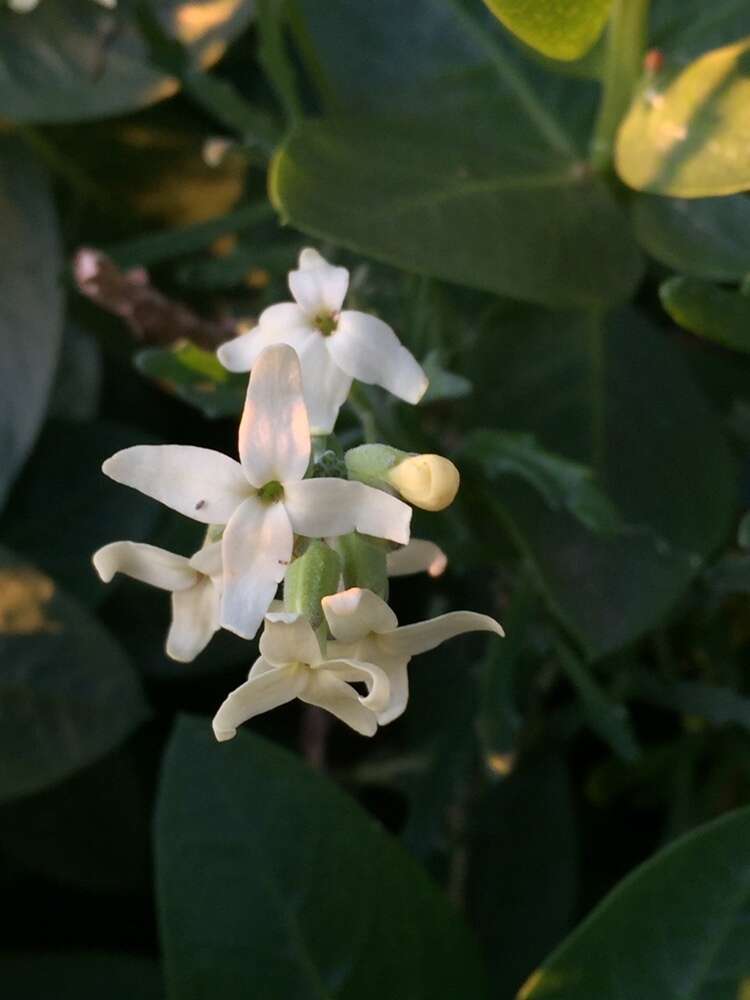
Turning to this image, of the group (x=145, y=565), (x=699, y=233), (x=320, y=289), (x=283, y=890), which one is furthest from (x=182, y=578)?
(x=699, y=233)

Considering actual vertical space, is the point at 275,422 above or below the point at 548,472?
above

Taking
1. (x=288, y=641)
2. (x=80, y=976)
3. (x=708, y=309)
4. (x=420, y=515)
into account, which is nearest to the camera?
(x=288, y=641)

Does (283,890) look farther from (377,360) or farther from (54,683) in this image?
(377,360)

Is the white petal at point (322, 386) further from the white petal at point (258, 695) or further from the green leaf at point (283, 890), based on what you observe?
the green leaf at point (283, 890)

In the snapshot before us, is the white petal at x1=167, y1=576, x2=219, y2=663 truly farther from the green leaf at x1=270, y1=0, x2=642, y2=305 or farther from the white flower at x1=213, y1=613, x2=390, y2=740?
the green leaf at x1=270, y1=0, x2=642, y2=305

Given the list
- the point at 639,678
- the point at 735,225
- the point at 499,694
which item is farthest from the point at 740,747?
the point at 735,225

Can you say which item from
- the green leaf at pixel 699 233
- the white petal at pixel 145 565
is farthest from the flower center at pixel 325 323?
the green leaf at pixel 699 233
